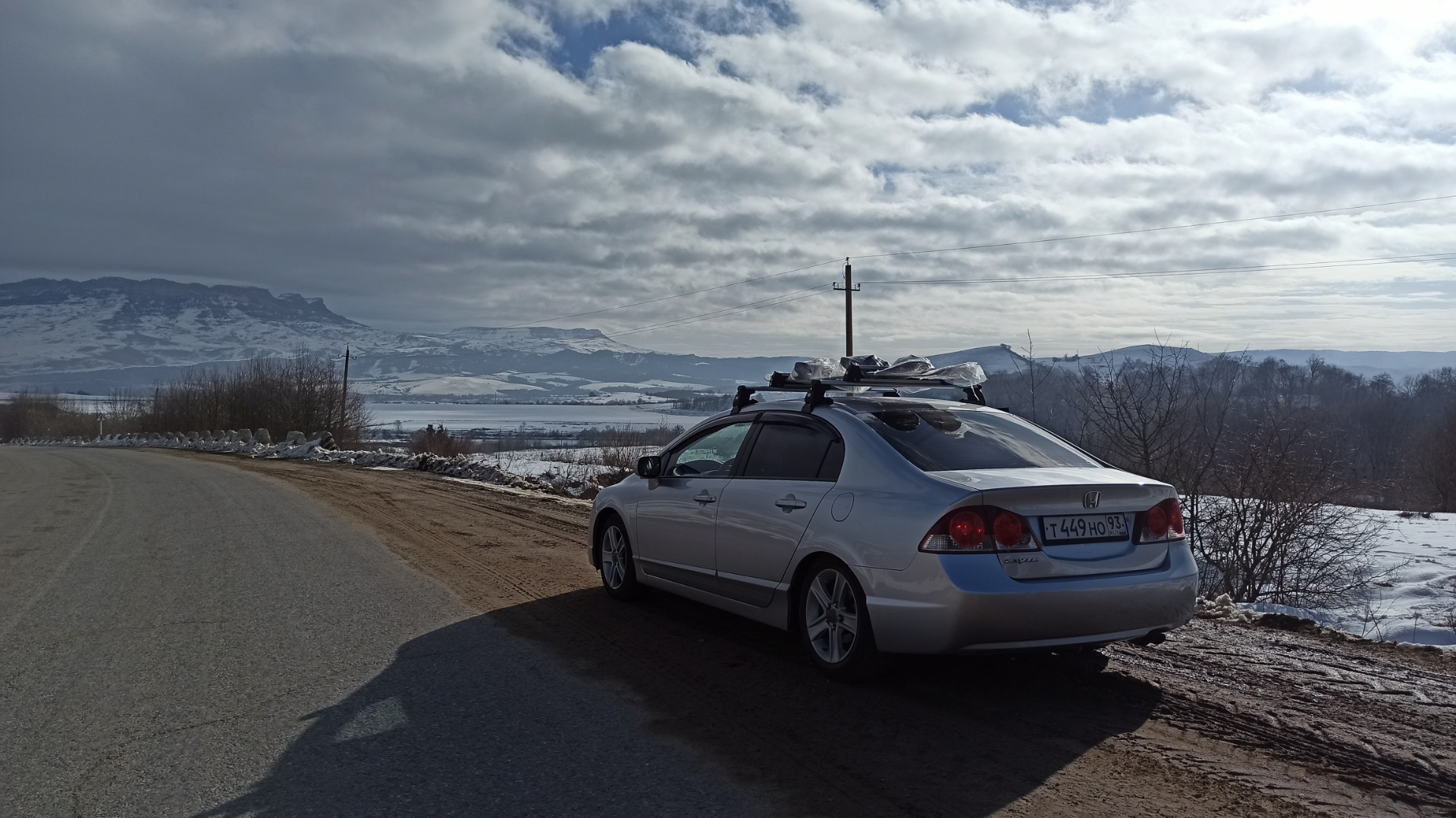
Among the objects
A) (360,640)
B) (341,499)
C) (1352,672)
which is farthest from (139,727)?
(341,499)

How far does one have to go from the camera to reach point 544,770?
3918 millimetres

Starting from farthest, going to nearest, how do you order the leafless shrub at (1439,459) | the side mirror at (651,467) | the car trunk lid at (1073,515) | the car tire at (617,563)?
the leafless shrub at (1439,459), the car tire at (617,563), the side mirror at (651,467), the car trunk lid at (1073,515)

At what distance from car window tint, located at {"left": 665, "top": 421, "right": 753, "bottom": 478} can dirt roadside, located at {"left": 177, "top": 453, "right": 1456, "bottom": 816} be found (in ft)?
3.48

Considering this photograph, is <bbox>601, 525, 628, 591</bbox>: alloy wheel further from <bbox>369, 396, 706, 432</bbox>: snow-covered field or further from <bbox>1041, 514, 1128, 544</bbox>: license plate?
<bbox>369, 396, 706, 432</bbox>: snow-covered field

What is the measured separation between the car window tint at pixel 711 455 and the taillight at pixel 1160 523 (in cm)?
250

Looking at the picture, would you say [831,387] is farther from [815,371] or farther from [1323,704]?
[1323,704]

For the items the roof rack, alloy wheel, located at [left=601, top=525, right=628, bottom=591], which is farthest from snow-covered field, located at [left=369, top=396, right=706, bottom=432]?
the roof rack

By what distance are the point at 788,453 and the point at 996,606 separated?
178 cm

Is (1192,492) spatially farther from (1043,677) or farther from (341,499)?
(341,499)

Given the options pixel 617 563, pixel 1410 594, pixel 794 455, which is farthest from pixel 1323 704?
pixel 1410 594

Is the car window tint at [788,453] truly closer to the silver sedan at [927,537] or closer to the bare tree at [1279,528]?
the silver sedan at [927,537]

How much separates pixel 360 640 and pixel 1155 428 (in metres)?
13.9

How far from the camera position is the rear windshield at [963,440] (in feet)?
16.8

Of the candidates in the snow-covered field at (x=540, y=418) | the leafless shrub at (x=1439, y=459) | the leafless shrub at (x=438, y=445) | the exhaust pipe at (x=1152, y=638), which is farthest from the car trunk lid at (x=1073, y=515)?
the snow-covered field at (x=540, y=418)
